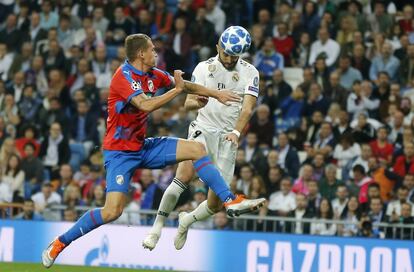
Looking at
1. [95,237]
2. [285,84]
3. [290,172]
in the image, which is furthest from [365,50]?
[95,237]

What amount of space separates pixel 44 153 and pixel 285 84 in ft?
15.0

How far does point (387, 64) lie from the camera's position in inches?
877

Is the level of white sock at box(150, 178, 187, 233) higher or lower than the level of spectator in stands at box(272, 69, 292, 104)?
lower

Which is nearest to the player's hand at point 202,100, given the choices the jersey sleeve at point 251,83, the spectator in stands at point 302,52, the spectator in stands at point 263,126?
the jersey sleeve at point 251,83

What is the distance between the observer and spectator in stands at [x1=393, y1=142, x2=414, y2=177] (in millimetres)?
19984

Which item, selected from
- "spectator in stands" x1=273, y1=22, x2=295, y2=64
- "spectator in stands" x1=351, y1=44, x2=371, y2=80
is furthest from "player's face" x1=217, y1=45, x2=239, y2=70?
"spectator in stands" x1=273, y1=22, x2=295, y2=64

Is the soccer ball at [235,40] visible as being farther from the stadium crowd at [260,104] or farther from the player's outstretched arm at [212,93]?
the stadium crowd at [260,104]

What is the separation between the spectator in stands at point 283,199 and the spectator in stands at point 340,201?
2.43 feet

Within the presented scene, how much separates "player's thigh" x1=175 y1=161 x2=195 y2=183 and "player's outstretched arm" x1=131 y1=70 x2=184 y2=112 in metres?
1.59

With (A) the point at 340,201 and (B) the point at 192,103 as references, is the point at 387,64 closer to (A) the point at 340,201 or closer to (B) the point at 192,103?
(A) the point at 340,201

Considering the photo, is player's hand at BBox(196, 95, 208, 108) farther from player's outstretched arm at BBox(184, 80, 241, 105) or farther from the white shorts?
the white shorts

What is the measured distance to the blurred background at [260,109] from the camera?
1983cm

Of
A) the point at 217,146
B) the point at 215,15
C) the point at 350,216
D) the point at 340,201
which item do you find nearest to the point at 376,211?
the point at 350,216

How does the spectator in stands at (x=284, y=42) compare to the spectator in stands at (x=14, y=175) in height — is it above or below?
above
